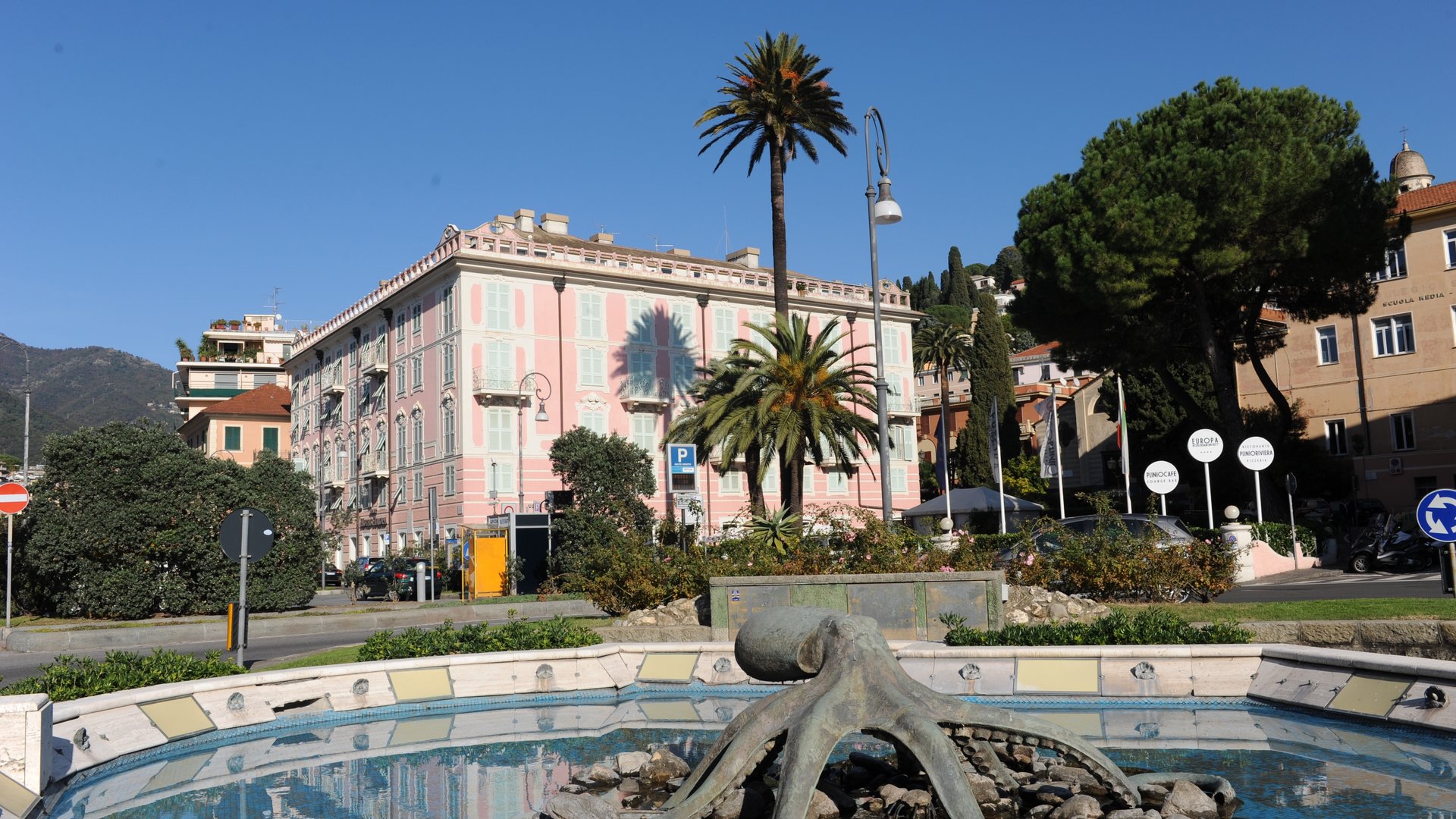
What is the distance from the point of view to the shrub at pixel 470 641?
12648 millimetres

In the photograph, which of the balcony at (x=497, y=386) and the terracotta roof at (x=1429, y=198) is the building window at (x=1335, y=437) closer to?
the terracotta roof at (x=1429, y=198)

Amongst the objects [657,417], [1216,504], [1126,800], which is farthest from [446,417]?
[1126,800]

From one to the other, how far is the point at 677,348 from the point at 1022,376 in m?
38.0

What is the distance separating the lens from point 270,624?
74.5ft

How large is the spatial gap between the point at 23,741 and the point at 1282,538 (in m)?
28.3

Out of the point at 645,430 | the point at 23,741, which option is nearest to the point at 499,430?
the point at 645,430

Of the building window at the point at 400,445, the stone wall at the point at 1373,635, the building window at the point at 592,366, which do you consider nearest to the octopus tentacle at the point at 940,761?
the stone wall at the point at 1373,635

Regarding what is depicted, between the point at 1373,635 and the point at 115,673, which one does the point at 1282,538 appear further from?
the point at 115,673

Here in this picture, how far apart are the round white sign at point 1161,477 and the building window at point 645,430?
26.4 metres

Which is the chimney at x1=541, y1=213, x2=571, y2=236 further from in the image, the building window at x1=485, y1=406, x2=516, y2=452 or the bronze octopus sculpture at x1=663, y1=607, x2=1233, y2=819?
the bronze octopus sculpture at x1=663, y1=607, x2=1233, y2=819

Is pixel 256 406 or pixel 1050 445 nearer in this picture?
pixel 1050 445

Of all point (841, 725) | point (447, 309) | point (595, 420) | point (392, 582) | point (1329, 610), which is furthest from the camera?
point (595, 420)

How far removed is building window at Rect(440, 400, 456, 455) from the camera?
45.4 metres

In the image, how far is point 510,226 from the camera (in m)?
51.7
